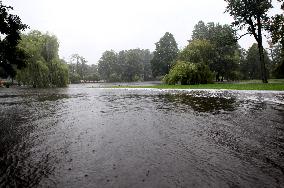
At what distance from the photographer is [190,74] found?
43.3 metres

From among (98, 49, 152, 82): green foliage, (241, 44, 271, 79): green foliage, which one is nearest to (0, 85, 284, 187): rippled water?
(241, 44, 271, 79): green foliage

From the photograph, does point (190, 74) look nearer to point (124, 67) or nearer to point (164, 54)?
point (164, 54)

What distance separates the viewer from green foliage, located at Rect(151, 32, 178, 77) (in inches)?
3829

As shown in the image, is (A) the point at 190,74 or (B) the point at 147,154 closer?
(B) the point at 147,154

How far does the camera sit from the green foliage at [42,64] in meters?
52.3

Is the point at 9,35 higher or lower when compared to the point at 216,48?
lower

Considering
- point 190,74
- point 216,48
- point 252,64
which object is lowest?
point 190,74

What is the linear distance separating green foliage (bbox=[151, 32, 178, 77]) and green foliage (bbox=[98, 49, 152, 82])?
25023 mm

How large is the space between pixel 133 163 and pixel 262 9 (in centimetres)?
3705

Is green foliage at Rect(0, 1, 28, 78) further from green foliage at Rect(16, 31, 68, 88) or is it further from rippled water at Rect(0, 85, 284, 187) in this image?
green foliage at Rect(16, 31, 68, 88)

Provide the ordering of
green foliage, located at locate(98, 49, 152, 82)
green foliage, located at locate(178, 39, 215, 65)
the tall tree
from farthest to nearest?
green foliage, located at locate(98, 49, 152, 82)
green foliage, located at locate(178, 39, 215, 65)
the tall tree

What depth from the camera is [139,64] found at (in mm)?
131250

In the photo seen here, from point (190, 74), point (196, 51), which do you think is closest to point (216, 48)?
point (196, 51)

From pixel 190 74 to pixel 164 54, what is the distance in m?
55.8
